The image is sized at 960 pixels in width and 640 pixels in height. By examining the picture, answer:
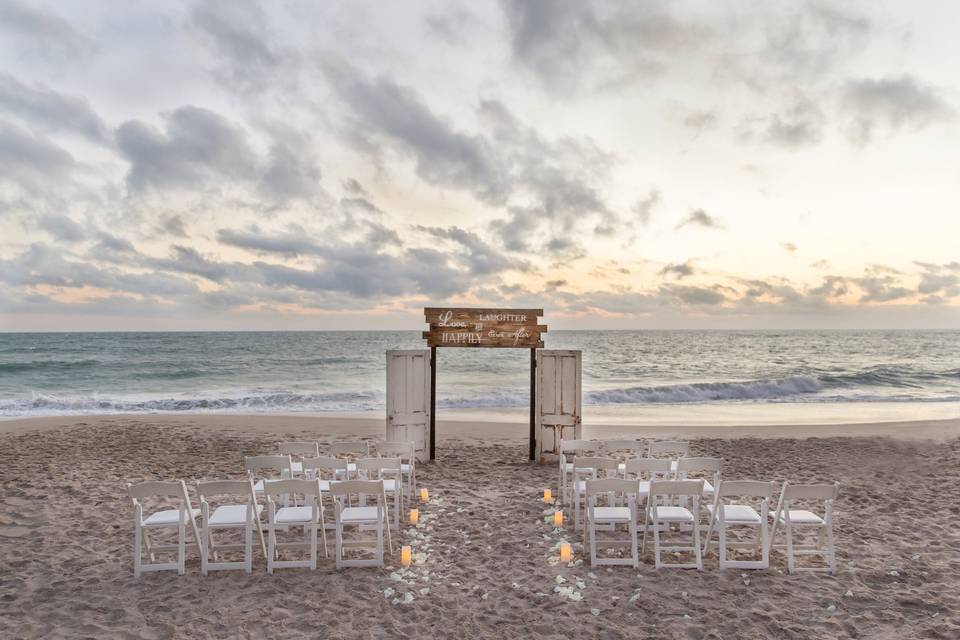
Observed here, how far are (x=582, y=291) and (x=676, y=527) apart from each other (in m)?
34.4

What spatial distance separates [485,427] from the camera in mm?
14188

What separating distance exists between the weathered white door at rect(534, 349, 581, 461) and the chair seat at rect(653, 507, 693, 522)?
4.28 metres

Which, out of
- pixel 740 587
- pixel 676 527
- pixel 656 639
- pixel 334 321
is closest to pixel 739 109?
pixel 676 527

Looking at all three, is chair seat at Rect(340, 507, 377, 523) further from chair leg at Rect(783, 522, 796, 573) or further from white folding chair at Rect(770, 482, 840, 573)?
chair leg at Rect(783, 522, 796, 573)

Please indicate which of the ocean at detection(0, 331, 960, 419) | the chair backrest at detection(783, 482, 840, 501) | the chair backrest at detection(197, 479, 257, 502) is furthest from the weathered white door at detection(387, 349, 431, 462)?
the ocean at detection(0, 331, 960, 419)

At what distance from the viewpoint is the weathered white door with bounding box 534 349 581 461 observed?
386 inches

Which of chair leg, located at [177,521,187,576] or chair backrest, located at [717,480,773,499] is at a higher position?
chair backrest, located at [717,480,773,499]

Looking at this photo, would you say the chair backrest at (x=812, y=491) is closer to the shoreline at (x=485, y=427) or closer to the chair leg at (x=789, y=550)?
the chair leg at (x=789, y=550)

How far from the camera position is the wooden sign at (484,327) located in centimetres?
1004

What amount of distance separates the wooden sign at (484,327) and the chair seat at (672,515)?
4.81m

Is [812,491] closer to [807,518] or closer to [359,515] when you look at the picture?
[807,518]

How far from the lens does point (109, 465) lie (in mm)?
9758

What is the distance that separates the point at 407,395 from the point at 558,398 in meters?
2.68

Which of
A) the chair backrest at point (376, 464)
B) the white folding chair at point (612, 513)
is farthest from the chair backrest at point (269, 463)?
the white folding chair at point (612, 513)
